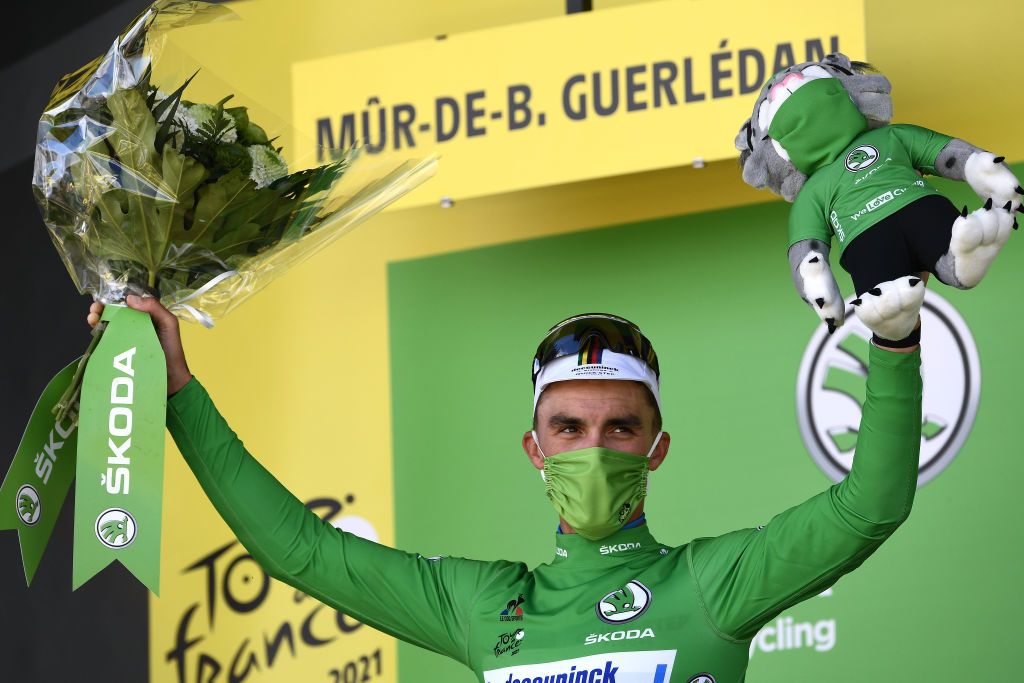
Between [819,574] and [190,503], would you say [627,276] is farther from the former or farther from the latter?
[819,574]

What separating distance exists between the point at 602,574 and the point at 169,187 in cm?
79

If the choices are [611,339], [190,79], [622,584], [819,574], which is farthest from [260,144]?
[819,574]

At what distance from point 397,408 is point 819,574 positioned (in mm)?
1961

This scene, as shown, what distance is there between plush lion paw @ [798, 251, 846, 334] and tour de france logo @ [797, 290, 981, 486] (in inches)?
47.9

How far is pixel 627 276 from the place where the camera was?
3.65m

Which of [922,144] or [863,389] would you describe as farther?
[863,389]

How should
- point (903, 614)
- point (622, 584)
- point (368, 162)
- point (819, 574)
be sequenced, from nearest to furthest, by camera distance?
point (819, 574) → point (622, 584) → point (368, 162) → point (903, 614)

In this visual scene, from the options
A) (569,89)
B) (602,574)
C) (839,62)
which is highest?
(569,89)

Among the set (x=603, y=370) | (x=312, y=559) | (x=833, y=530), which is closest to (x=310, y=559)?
(x=312, y=559)

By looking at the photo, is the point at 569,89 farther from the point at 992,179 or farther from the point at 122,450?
the point at 122,450

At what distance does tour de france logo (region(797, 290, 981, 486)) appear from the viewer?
3262 millimetres

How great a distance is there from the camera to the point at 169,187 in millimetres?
2186

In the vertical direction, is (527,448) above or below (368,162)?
below

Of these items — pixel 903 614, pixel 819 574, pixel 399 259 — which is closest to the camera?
pixel 819 574
